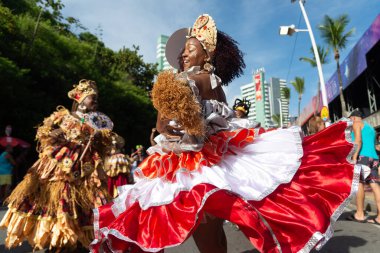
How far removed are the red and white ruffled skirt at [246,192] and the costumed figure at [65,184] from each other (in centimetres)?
181

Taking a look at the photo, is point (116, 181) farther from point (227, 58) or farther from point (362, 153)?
point (227, 58)

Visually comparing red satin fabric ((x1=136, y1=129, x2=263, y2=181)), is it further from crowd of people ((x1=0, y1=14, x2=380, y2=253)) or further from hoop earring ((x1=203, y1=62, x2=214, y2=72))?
hoop earring ((x1=203, y1=62, x2=214, y2=72))

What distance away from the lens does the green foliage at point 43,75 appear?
1395 centimetres

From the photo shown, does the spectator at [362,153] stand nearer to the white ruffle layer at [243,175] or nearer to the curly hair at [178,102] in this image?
the white ruffle layer at [243,175]

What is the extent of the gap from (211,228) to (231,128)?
0.65m

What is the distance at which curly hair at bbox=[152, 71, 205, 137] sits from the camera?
1.78m

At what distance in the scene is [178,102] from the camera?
178cm

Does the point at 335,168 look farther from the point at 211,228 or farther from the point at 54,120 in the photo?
the point at 54,120

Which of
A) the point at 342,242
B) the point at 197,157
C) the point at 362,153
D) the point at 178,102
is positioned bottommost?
the point at 342,242

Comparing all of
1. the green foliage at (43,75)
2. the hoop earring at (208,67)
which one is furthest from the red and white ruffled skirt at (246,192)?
the green foliage at (43,75)

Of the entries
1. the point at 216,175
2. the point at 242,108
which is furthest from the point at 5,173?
the point at 216,175

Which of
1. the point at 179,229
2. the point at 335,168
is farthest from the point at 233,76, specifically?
the point at 179,229

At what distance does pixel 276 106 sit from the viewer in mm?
119750

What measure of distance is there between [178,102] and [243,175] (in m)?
0.58
